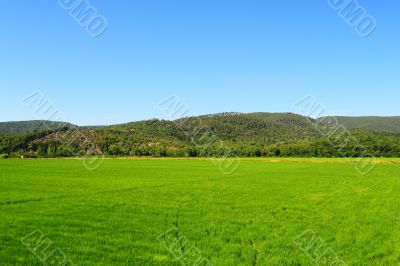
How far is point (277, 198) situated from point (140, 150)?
125561 millimetres

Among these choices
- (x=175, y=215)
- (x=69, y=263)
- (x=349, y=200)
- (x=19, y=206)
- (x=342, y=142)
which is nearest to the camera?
(x=69, y=263)

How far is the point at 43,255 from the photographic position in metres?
12.6

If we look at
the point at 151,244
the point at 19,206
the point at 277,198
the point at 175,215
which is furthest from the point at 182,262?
the point at 277,198

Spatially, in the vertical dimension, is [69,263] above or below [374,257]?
above

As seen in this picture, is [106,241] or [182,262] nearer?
[182,262]

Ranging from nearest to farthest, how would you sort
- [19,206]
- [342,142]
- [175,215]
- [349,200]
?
[175,215] < [19,206] < [349,200] < [342,142]

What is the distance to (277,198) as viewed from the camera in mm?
30703

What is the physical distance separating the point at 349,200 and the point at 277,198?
16.4ft

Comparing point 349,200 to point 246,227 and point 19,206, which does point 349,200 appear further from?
point 19,206

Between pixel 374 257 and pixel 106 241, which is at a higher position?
pixel 106 241

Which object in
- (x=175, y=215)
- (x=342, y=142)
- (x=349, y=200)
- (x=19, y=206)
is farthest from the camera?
(x=342, y=142)

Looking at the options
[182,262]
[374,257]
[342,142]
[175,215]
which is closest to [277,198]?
[175,215]

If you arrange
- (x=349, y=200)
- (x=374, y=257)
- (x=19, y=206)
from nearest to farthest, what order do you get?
(x=374, y=257)
(x=19, y=206)
(x=349, y=200)

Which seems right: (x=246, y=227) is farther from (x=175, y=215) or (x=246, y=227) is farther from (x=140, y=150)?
(x=140, y=150)
